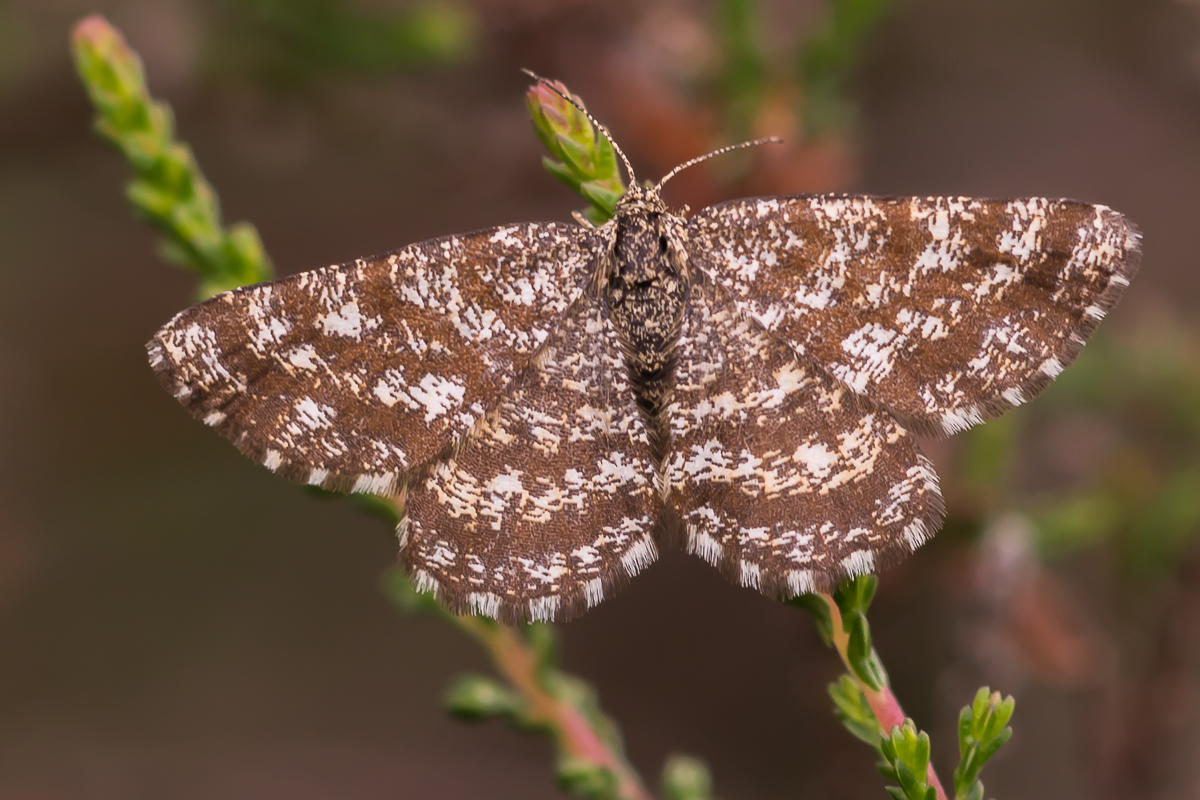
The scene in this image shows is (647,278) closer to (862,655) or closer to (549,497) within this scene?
(549,497)

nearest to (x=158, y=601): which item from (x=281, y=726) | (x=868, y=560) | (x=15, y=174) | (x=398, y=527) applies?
(x=281, y=726)

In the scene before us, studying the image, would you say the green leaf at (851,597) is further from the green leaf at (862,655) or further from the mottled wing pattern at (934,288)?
the mottled wing pattern at (934,288)

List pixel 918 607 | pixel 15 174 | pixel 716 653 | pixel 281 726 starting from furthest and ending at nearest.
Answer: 1. pixel 281 726
2. pixel 716 653
3. pixel 15 174
4. pixel 918 607

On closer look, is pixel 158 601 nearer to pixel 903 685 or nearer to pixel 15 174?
pixel 15 174

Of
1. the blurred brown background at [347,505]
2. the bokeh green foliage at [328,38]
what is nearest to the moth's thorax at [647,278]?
the blurred brown background at [347,505]

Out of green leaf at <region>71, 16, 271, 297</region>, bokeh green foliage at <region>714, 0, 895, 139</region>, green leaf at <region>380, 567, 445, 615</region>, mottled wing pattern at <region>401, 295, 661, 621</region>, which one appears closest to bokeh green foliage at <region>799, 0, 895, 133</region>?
bokeh green foliage at <region>714, 0, 895, 139</region>

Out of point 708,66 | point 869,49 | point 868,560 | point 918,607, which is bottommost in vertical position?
point 868,560

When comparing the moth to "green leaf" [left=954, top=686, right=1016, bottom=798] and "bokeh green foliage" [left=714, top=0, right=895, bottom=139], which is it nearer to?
"green leaf" [left=954, top=686, right=1016, bottom=798]
